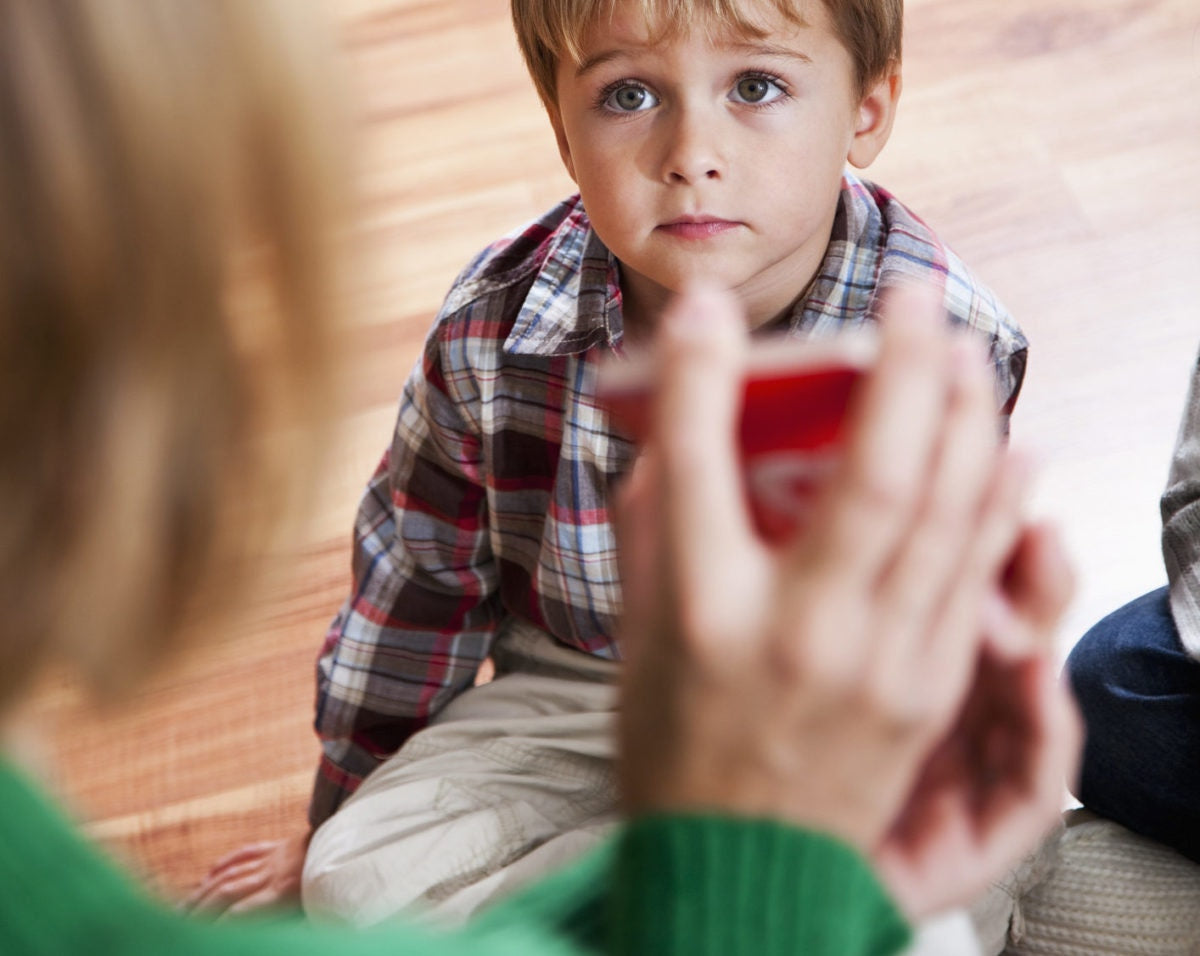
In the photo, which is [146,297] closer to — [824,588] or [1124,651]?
[824,588]

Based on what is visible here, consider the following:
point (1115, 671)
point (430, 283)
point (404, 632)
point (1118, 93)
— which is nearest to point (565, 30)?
point (404, 632)

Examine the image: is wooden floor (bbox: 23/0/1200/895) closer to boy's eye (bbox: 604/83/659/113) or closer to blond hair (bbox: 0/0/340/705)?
boy's eye (bbox: 604/83/659/113)

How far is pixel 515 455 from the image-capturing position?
0.98 m

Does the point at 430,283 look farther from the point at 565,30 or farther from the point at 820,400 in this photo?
the point at 820,400

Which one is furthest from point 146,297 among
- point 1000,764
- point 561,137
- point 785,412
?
point 561,137

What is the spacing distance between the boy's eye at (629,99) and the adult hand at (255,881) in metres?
0.67

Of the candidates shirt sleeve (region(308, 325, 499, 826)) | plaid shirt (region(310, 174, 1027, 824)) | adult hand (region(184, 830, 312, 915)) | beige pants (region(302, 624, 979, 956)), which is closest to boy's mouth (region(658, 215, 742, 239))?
plaid shirt (region(310, 174, 1027, 824))

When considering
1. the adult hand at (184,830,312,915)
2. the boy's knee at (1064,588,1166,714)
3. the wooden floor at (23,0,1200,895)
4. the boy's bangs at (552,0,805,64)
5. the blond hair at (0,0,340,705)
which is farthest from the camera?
the wooden floor at (23,0,1200,895)

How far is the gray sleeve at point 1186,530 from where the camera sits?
2.82 feet

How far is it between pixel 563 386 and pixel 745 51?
264 millimetres

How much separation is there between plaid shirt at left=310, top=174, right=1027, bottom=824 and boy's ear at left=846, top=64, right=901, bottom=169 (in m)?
0.04

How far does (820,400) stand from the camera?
389mm

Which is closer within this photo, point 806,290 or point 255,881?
point 806,290

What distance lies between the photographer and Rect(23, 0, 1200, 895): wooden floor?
1.25 m
